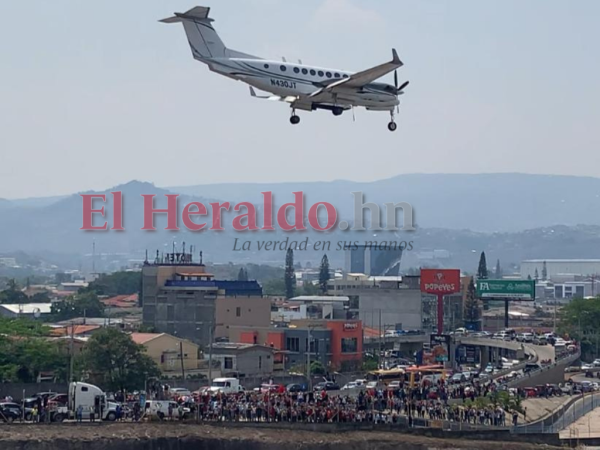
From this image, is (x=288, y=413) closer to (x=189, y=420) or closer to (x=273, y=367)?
(x=189, y=420)

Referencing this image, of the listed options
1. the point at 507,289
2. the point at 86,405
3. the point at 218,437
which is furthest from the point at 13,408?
the point at 507,289

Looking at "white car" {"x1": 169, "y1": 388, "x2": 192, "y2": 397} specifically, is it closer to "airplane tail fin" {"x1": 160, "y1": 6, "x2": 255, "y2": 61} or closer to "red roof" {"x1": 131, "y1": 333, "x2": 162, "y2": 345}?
"airplane tail fin" {"x1": 160, "y1": 6, "x2": 255, "y2": 61}

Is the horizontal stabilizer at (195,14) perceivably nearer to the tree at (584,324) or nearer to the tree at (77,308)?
the tree at (584,324)

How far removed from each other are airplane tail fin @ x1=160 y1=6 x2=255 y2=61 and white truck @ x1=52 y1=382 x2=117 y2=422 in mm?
17444

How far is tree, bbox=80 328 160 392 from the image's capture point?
7850cm

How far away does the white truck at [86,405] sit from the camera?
54.9 m

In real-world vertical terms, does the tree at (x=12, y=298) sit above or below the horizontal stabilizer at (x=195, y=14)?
below

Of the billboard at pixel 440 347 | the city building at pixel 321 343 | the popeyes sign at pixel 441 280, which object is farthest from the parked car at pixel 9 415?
the popeyes sign at pixel 441 280

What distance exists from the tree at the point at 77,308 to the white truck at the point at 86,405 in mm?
93213

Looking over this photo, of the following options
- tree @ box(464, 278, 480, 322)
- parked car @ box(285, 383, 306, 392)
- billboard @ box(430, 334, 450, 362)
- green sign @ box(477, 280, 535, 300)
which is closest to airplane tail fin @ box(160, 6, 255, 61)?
parked car @ box(285, 383, 306, 392)

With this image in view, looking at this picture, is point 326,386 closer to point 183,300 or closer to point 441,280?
point 183,300

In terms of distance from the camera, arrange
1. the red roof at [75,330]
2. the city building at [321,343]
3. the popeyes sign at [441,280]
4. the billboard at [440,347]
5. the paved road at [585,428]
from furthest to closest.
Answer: the popeyes sign at [441,280]
the red roof at [75,330]
the city building at [321,343]
the billboard at [440,347]
the paved road at [585,428]

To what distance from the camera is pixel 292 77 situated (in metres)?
64.7

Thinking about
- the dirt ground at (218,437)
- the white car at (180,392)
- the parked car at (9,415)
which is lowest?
the dirt ground at (218,437)
